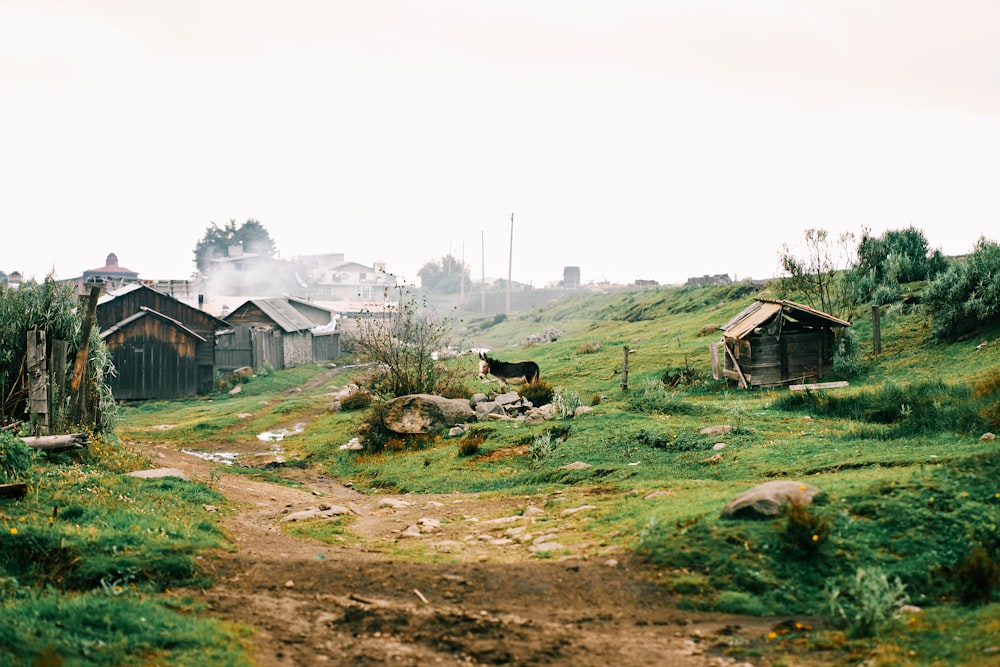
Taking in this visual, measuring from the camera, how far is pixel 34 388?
49.3 ft

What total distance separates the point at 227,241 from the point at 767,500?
115604mm

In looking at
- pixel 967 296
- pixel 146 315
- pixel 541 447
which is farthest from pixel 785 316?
pixel 146 315

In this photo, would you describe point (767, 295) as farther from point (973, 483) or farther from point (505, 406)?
point (973, 483)

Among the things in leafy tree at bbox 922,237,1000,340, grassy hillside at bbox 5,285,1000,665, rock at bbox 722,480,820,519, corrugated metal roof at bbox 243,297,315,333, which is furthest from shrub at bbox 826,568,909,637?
corrugated metal roof at bbox 243,297,315,333

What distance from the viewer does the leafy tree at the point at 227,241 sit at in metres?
115

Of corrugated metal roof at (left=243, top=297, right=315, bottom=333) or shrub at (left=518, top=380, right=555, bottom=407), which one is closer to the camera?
shrub at (left=518, top=380, right=555, bottom=407)

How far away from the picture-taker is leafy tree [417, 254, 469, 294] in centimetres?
12850

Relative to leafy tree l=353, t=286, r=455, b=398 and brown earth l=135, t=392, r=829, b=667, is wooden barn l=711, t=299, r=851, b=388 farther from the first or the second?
brown earth l=135, t=392, r=829, b=667

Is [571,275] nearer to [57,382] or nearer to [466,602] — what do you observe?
[57,382]

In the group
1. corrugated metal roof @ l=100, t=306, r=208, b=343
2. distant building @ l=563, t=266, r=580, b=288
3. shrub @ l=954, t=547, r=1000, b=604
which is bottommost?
shrub @ l=954, t=547, r=1000, b=604

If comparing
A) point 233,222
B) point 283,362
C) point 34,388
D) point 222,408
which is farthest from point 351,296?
point 34,388

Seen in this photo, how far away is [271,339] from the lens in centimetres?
4756

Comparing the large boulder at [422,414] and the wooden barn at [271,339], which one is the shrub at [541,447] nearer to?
the large boulder at [422,414]

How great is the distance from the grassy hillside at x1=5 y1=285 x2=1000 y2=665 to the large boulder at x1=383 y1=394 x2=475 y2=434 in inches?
27.6
